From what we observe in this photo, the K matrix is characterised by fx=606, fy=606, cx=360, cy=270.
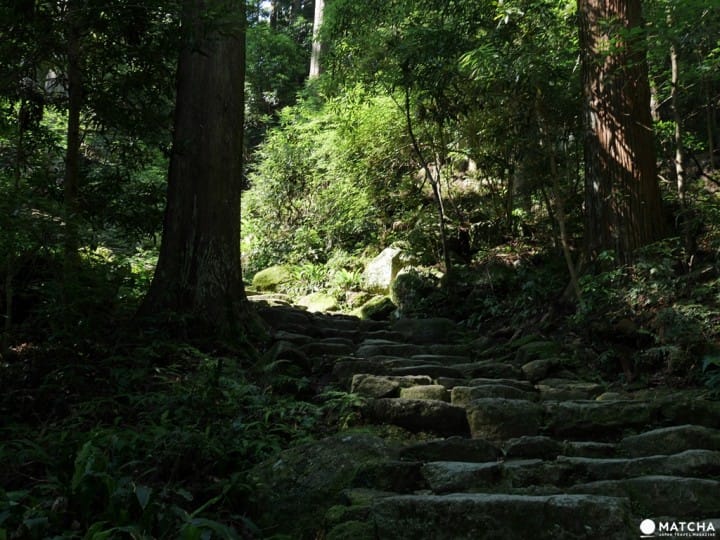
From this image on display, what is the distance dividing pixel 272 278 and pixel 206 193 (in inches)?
271

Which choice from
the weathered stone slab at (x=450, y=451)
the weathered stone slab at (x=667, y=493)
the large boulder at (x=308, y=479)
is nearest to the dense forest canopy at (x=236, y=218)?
the large boulder at (x=308, y=479)

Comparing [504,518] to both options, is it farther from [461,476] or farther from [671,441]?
[671,441]

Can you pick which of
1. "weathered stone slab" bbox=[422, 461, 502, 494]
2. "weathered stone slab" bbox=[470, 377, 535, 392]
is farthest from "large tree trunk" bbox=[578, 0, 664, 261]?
"weathered stone slab" bbox=[422, 461, 502, 494]

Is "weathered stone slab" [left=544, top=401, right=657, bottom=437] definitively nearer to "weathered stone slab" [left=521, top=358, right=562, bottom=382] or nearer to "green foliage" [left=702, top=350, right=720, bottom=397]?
"green foliage" [left=702, top=350, right=720, bottom=397]

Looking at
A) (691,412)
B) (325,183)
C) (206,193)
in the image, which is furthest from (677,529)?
(325,183)

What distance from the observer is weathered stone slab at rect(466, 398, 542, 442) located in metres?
3.96

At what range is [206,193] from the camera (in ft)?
21.2

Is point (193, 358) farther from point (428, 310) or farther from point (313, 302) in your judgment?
point (313, 302)

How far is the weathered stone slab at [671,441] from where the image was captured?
3.41 metres

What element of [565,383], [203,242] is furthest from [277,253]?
[565,383]

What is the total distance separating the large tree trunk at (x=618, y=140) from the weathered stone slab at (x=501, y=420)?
9.77ft

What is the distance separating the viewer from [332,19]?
36.2 feet

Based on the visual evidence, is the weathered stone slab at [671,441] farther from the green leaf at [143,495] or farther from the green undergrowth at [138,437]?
the green leaf at [143,495]

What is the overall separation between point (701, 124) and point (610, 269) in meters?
4.18
